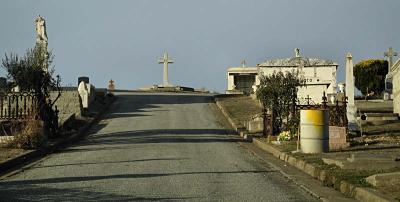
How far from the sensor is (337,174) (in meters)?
11.8

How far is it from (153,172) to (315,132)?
4.95m

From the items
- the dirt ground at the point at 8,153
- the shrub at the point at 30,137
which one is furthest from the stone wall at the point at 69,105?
the dirt ground at the point at 8,153

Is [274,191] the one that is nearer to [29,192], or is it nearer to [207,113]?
[29,192]

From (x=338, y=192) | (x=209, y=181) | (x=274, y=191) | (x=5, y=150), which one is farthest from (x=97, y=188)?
(x=5, y=150)

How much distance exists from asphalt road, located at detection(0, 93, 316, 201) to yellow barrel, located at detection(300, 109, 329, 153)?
4.38ft

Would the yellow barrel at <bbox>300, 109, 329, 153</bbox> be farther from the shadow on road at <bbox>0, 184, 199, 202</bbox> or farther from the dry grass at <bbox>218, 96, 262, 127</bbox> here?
the dry grass at <bbox>218, 96, 262, 127</bbox>

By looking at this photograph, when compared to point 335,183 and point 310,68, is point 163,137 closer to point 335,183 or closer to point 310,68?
point 335,183

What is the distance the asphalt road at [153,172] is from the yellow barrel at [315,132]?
1335 millimetres

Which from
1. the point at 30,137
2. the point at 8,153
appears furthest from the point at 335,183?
the point at 30,137

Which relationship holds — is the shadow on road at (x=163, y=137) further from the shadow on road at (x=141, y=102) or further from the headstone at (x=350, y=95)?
the shadow on road at (x=141, y=102)

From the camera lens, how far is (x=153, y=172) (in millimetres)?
13555

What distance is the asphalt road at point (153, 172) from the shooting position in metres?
10.4

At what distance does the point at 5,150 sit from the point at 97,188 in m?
8.54

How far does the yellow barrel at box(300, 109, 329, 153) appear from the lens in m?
16.7
